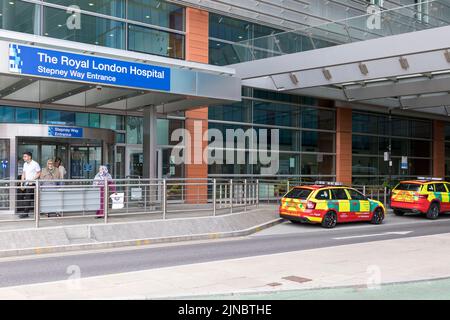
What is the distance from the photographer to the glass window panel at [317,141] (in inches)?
1105

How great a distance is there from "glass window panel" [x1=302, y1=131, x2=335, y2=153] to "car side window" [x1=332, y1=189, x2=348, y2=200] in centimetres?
1010

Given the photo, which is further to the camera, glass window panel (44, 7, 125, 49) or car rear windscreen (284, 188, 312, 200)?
glass window panel (44, 7, 125, 49)

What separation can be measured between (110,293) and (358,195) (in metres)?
12.9

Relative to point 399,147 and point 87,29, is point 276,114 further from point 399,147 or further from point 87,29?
point 399,147

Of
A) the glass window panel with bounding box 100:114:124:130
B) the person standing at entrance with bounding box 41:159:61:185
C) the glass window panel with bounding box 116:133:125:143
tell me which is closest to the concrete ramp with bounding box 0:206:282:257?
the person standing at entrance with bounding box 41:159:61:185

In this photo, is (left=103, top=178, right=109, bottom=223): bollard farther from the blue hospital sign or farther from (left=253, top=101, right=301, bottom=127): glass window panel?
(left=253, top=101, right=301, bottom=127): glass window panel

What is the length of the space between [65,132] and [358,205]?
10266 millimetres

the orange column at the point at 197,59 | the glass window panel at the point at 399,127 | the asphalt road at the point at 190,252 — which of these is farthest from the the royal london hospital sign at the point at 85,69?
the glass window panel at the point at 399,127

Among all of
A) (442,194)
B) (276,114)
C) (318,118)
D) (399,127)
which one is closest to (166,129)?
(276,114)

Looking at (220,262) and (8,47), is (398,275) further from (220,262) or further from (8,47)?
(8,47)

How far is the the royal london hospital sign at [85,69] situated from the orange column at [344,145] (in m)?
15.5

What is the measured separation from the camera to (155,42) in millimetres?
21891

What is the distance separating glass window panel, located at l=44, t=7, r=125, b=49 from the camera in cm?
1903

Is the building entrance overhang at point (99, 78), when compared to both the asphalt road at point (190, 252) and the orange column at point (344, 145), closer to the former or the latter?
the asphalt road at point (190, 252)
